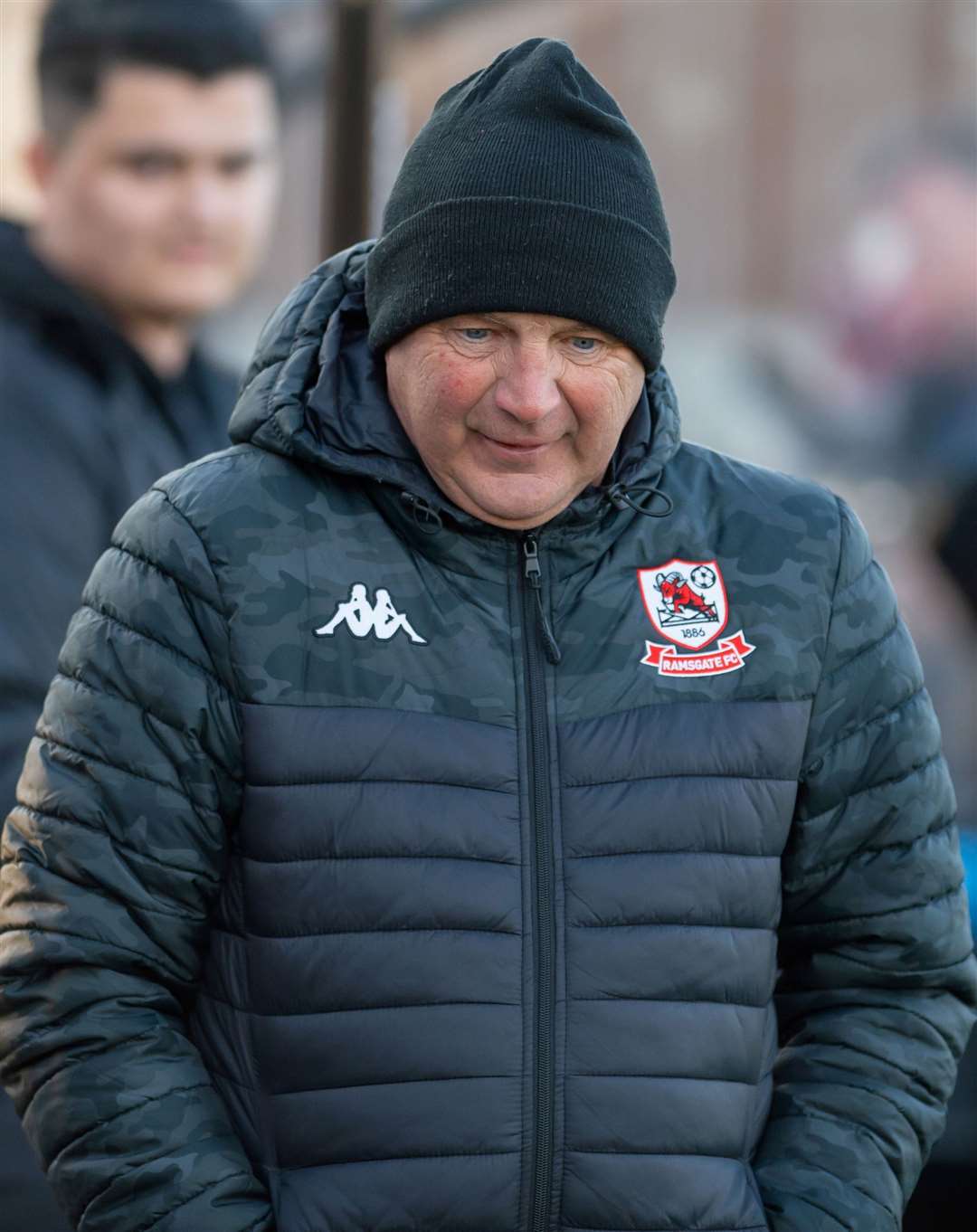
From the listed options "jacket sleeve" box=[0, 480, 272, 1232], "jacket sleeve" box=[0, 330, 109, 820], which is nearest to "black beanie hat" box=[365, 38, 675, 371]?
"jacket sleeve" box=[0, 480, 272, 1232]

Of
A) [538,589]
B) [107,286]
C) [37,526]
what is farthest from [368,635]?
[107,286]

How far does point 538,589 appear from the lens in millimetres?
1930

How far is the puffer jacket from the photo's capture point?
1.82m

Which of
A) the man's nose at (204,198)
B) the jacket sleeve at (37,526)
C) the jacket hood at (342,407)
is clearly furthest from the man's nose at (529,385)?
the man's nose at (204,198)

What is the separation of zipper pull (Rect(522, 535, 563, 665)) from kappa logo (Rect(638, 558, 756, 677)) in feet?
0.33

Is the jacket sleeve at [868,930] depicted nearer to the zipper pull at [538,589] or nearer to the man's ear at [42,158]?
the zipper pull at [538,589]

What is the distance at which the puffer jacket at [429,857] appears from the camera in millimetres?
1824

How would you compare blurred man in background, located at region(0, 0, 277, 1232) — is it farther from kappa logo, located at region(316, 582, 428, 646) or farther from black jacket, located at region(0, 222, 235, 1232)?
kappa logo, located at region(316, 582, 428, 646)

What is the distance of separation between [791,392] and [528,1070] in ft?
14.7

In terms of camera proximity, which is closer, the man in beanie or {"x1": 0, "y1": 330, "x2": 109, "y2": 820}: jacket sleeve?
the man in beanie

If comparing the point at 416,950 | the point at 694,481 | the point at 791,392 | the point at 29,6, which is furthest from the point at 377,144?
the point at 416,950

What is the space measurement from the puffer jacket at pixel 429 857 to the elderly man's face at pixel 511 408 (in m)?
0.04

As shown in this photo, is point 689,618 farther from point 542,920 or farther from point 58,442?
Answer: point 58,442

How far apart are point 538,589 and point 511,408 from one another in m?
0.19
